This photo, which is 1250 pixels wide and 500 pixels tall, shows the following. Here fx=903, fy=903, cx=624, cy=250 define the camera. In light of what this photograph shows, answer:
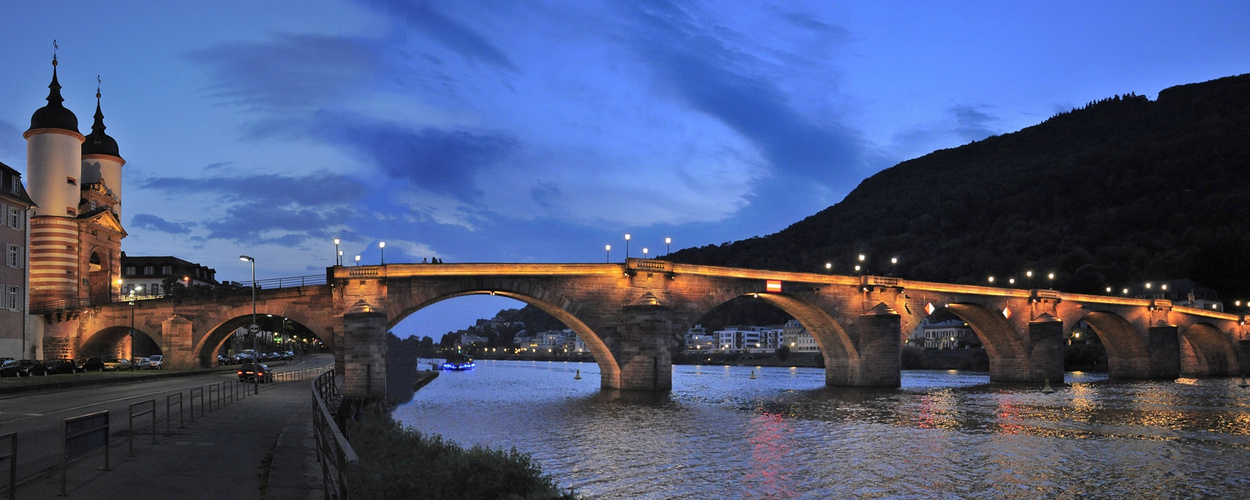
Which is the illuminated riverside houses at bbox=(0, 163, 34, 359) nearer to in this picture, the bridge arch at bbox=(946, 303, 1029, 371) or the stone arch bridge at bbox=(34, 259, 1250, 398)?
the stone arch bridge at bbox=(34, 259, 1250, 398)

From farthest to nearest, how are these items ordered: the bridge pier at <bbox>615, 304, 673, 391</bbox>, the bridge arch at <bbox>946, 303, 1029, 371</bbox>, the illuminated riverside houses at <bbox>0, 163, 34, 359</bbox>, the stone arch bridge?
the bridge arch at <bbox>946, 303, 1029, 371</bbox>, the illuminated riverside houses at <bbox>0, 163, 34, 359</bbox>, the bridge pier at <bbox>615, 304, 673, 391</bbox>, the stone arch bridge

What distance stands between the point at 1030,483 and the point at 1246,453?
1064 cm

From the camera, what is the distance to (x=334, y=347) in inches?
2010

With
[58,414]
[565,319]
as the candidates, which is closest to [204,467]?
[58,414]

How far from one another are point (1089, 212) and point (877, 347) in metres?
119

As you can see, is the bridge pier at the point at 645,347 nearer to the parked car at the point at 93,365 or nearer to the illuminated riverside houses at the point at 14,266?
the parked car at the point at 93,365

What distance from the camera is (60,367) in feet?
166

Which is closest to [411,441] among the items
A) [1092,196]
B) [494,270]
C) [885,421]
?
[885,421]

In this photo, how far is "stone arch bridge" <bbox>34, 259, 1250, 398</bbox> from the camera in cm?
4950

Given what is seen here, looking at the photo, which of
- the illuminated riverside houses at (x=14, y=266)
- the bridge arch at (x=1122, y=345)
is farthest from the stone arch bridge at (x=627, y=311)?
the bridge arch at (x=1122, y=345)

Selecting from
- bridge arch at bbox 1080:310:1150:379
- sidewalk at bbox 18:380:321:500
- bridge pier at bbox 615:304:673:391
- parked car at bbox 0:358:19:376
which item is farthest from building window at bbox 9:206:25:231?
bridge arch at bbox 1080:310:1150:379

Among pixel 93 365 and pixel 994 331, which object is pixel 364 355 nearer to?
pixel 93 365

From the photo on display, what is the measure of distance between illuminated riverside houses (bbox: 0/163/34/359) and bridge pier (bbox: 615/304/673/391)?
37.1 m

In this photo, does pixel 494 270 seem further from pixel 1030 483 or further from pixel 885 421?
pixel 1030 483
